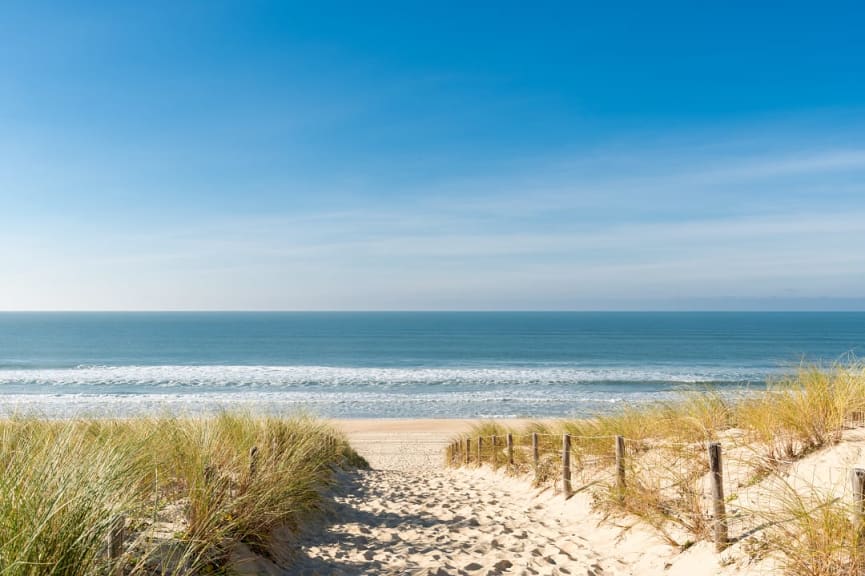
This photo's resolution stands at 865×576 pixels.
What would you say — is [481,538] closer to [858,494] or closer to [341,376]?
[858,494]

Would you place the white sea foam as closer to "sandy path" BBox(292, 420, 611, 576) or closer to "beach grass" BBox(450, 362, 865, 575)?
"sandy path" BBox(292, 420, 611, 576)

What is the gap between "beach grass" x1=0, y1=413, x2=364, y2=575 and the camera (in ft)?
8.41

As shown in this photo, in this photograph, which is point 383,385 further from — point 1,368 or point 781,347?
point 781,347

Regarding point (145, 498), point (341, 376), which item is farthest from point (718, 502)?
point (341, 376)

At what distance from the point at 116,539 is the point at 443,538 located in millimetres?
4181

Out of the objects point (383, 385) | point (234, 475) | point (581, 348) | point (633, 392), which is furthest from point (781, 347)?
point (234, 475)

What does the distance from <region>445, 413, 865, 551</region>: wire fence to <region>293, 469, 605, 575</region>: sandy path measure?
831 mm

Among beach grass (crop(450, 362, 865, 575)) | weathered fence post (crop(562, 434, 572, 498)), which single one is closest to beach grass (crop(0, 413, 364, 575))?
weathered fence post (crop(562, 434, 572, 498))

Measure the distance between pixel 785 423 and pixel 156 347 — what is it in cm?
7596

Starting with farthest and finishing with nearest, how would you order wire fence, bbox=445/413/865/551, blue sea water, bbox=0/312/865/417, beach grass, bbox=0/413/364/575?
1. blue sea water, bbox=0/312/865/417
2. wire fence, bbox=445/413/865/551
3. beach grass, bbox=0/413/364/575

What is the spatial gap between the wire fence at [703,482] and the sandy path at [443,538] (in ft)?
2.73

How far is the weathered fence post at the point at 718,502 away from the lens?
4672mm

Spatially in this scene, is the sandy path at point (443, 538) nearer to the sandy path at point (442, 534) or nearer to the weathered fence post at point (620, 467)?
the sandy path at point (442, 534)

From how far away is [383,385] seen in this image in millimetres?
38969
